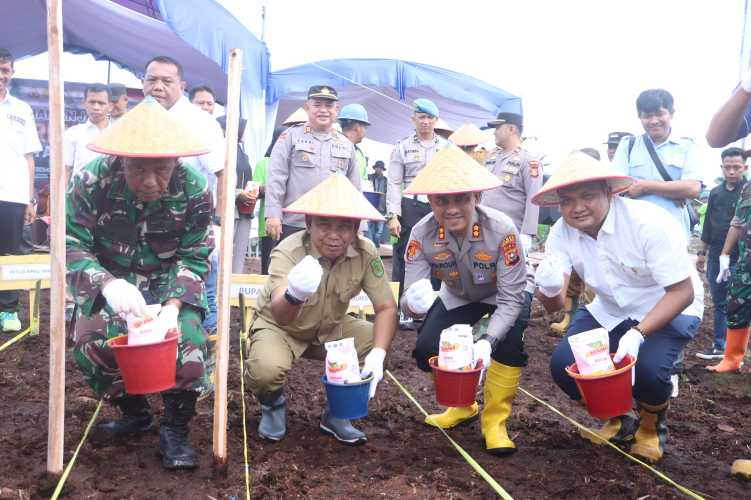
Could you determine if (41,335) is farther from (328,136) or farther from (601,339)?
(601,339)

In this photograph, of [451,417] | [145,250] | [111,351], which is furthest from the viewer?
[451,417]

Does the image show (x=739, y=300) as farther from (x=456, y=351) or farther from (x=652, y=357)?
(x=456, y=351)

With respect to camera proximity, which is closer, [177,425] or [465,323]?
[177,425]

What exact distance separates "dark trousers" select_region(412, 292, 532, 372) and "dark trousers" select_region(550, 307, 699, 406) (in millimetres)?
186

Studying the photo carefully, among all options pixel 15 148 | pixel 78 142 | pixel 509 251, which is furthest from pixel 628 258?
pixel 15 148

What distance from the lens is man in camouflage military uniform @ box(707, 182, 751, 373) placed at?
367cm

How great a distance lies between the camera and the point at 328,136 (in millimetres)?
4617

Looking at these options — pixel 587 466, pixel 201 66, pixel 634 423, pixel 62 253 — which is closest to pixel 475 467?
pixel 587 466

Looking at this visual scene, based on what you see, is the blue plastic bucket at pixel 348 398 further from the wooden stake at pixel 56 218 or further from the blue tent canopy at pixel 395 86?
the blue tent canopy at pixel 395 86

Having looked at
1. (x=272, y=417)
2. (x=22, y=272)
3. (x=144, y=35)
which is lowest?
(x=272, y=417)

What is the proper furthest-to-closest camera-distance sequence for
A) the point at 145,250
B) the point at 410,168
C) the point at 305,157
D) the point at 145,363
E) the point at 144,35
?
the point at 144,35 → the point at 410,168 → the point at 305,157 → the point at 145,250 → the point at 145,363

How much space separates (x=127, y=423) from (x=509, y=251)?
1838 millimetres

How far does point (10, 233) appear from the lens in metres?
4.49

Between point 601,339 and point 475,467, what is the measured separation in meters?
0.71
